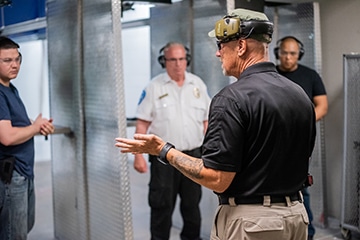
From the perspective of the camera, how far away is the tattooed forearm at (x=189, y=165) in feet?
5.78

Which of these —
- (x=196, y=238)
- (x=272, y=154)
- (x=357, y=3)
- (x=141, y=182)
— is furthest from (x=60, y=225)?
(x=357, y=3)

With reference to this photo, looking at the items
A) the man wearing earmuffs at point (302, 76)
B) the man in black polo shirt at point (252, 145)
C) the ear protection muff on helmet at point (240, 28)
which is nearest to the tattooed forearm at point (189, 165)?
the man in black polo shirt at point (252, 145)

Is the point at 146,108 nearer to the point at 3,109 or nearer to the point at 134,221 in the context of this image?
the point at 3,109

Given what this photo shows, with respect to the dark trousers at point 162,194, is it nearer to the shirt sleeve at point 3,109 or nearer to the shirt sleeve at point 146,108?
the shirt sleeve at point 146,108

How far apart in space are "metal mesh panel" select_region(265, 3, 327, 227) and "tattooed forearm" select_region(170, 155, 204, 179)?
8.95ft

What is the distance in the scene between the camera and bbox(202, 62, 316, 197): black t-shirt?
5.55 ft

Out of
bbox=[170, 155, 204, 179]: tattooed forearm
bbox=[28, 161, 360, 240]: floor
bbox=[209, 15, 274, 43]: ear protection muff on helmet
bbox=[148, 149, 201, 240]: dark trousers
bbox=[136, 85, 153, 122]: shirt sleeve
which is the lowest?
bbox=[28, 161, 360, 240]: floor

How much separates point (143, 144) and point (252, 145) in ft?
1.43

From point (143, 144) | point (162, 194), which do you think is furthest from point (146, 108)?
point (143, 144)

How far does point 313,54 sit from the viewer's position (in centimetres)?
429

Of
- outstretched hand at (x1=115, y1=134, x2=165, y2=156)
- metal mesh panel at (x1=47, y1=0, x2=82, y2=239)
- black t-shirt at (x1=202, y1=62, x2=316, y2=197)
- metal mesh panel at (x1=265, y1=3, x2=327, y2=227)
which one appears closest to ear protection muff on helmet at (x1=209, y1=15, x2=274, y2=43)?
black t-shirt at (x1=202, y1=62, x2=316, y2=197)

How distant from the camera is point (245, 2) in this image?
12.3ft

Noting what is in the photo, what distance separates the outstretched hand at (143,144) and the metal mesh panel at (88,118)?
1095mm

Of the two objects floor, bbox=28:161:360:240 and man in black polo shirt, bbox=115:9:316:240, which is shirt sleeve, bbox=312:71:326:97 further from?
man in black polo shirt, bbox=115:9:316:240
